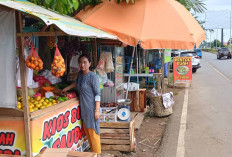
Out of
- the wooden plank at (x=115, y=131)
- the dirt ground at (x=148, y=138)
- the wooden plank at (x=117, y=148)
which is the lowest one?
the dirt ground at (x=148, y=138)

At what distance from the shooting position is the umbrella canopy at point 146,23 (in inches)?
179

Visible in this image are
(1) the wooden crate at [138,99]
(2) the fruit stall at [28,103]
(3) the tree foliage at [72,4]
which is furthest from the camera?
(1) the wooden crate at [138,99]

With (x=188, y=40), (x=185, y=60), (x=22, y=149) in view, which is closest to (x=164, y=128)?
(x=188, y=40)

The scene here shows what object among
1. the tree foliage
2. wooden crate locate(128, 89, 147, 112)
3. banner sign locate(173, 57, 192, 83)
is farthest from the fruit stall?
banner sign locate(173, 57, 192, 83)

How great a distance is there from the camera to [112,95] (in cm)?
649

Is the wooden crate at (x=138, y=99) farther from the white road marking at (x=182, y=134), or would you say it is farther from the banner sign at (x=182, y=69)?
the banner sign at (x=182, y=69)

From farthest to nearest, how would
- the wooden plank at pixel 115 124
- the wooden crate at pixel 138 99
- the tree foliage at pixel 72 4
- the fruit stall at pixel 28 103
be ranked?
1. the wooden crate at pixel 138 99
2. the wooden plank at pixel 115 124
3. the tree foliage at pixel 72 4
4. the fruit stall at pixel 28 103

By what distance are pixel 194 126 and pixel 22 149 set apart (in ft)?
15.0

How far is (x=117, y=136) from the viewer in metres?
4.93

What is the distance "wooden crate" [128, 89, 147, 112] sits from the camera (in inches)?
308

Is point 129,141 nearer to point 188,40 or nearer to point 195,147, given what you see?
point 195,147

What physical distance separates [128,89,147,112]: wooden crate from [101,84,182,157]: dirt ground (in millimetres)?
360

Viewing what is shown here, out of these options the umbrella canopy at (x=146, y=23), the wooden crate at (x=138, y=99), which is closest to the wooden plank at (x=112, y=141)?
the umbrella canopy at (x=146, y=23)

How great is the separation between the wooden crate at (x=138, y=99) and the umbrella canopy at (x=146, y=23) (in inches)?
118
